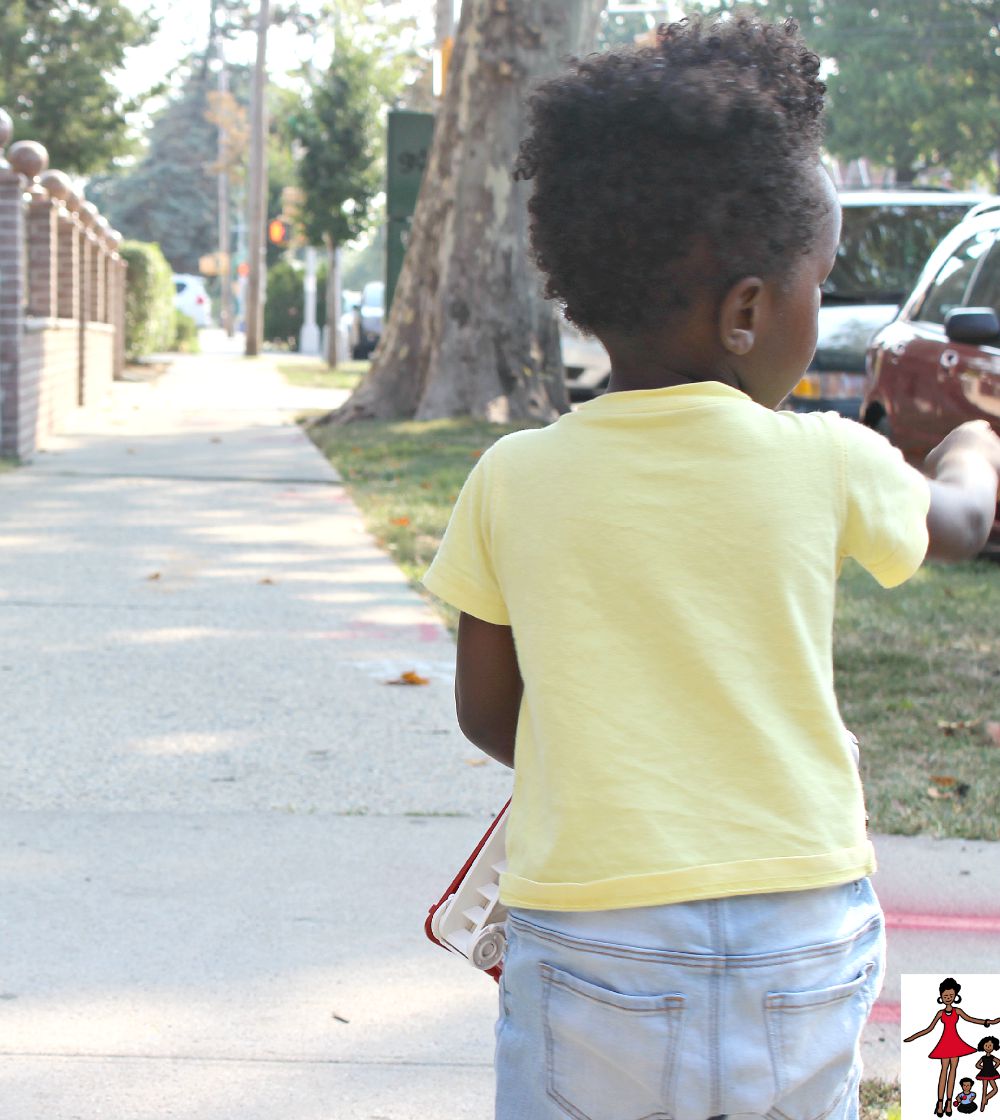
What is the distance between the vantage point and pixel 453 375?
14.8m

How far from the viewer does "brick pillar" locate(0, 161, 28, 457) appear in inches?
414

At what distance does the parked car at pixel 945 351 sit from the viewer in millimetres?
7289

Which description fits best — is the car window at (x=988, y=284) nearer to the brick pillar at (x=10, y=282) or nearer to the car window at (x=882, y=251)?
the car window at (x=882, y=251)

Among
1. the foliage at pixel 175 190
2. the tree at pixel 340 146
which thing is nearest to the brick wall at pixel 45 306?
the tree at pixel 340 146

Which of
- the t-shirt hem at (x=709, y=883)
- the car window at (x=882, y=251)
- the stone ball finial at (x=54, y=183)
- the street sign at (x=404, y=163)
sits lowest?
the t-shirt hem at (x=709, y=883)

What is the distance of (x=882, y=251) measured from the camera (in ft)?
36.5

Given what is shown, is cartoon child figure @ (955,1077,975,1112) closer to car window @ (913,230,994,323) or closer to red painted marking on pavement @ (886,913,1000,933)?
red painted marking on pavement @ (886,913,1000,933)

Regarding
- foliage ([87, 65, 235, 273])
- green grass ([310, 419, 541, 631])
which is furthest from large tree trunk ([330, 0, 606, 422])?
foliage ([87, 65, 235, 273])

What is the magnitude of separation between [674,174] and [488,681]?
0.56 metres

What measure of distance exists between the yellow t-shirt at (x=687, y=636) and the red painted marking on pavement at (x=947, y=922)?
74.6 inches

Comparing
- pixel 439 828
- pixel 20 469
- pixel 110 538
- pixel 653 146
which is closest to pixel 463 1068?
pixel 439 828

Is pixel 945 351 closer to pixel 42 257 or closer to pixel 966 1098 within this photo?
pixel 966 1098

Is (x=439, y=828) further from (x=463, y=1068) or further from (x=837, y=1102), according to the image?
(x=837, y=1102)

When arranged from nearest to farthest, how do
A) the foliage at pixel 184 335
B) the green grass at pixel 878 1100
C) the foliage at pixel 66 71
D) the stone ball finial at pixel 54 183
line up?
the green grass at pixel 878 1100
the stone ball finial at pixel 54 183
the foliage at pixel 66 71
the foliage at pixel 184 335
